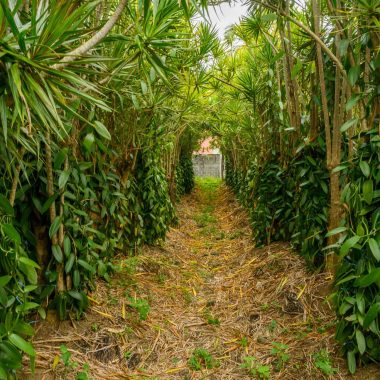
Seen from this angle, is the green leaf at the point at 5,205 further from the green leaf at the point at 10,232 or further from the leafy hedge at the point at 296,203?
the leafy hedge at the point at 296,203

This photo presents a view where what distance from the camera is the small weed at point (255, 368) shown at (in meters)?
2.05

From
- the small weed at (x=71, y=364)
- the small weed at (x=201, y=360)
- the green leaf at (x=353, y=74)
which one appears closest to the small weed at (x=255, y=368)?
the small weed at (x=201, y=360)

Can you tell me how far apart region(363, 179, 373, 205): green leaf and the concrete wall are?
1766 cm

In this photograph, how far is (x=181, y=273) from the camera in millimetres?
3822

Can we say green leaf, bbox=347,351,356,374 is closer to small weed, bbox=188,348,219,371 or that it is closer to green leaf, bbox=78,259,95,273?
small weed, bbox=188,348,219,371

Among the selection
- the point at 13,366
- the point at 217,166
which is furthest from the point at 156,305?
the point at 217,166

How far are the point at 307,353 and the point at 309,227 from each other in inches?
41.0

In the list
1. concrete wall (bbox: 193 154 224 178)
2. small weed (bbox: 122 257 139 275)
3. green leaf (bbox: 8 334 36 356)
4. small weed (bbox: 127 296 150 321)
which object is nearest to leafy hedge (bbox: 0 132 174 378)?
green leaf (bbox: 8 334 36 356)

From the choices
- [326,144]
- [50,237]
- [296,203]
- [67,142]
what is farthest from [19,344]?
[296,203]

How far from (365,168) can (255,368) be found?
4.09 feet

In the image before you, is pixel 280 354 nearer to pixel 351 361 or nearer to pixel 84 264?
pixel 351 361

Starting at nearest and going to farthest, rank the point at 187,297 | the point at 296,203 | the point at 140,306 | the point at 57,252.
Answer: the point at 57,252 < the point at 140,306 < the point at 187,297 < the point at 296,203

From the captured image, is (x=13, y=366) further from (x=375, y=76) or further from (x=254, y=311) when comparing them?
(x=375, y=76)

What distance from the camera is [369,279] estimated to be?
1.66 meters
